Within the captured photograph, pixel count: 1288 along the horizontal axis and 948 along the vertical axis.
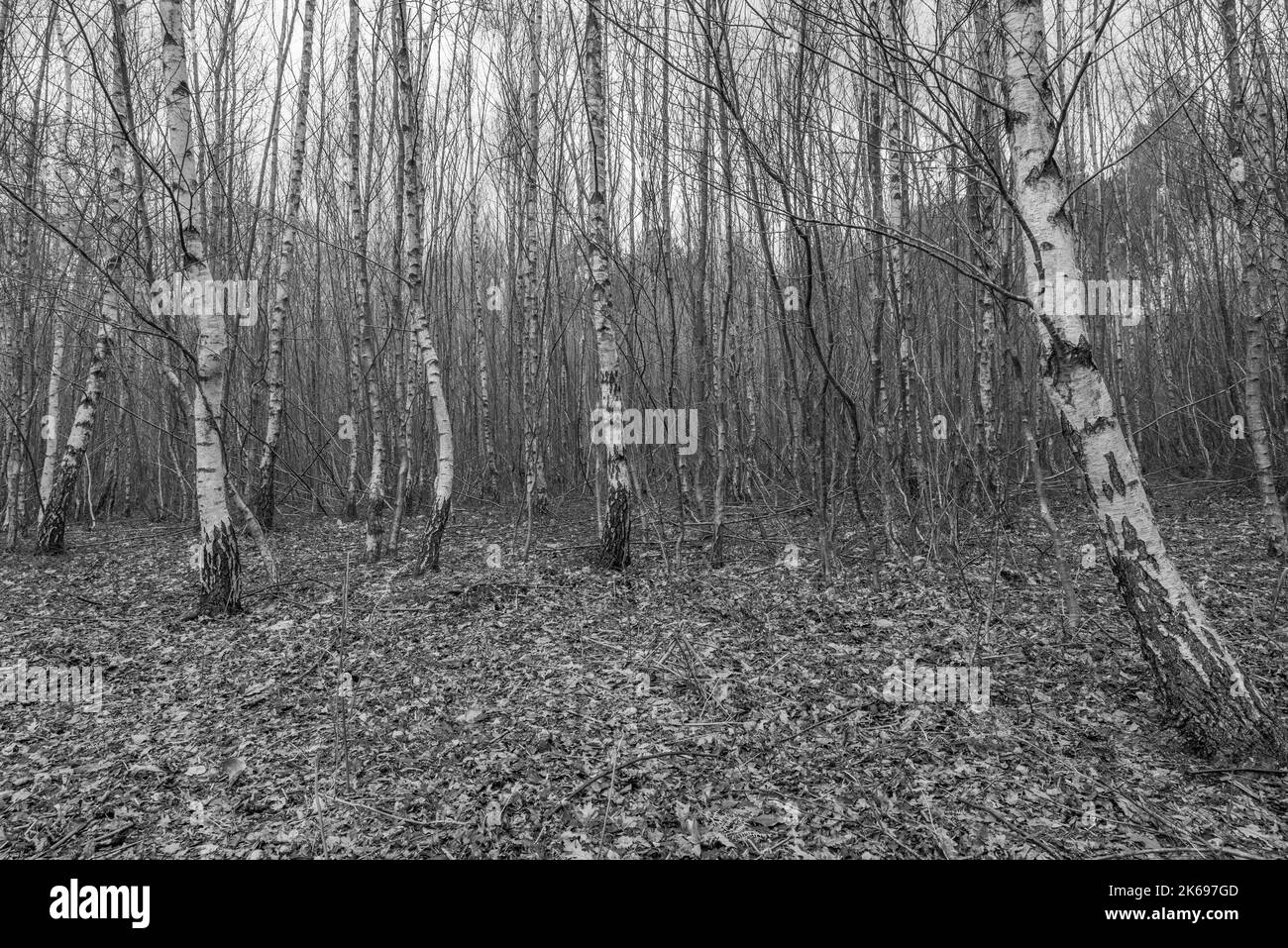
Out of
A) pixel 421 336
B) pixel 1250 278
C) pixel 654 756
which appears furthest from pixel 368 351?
pixel 1250 278

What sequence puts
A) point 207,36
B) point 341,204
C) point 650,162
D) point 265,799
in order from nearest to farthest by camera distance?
point 265,799 < point 650,162 < point 207,36 < point 341,204

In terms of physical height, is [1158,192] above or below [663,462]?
above

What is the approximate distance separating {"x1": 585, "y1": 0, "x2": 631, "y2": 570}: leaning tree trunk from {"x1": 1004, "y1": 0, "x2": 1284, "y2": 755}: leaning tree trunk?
351cm

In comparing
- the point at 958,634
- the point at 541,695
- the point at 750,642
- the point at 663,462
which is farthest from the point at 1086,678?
the point at 663,462

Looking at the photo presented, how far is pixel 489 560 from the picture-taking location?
21.7 ft

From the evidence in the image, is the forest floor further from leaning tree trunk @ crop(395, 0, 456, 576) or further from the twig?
leaning tree trunk @ crop(395, 0, 456, 576)

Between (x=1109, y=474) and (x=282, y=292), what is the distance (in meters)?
8.69

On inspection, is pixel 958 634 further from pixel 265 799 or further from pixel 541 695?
pixel 265 799

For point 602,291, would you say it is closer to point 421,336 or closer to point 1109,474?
point 421,336

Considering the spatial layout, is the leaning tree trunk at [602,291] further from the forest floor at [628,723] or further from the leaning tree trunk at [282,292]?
the leaning tree trunk at [282,292]

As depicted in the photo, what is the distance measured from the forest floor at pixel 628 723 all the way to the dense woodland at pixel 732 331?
16 centimetres

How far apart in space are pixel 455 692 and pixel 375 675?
586 millimetres

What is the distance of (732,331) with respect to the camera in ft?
43.9

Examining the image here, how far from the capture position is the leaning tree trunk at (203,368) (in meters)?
4.84
